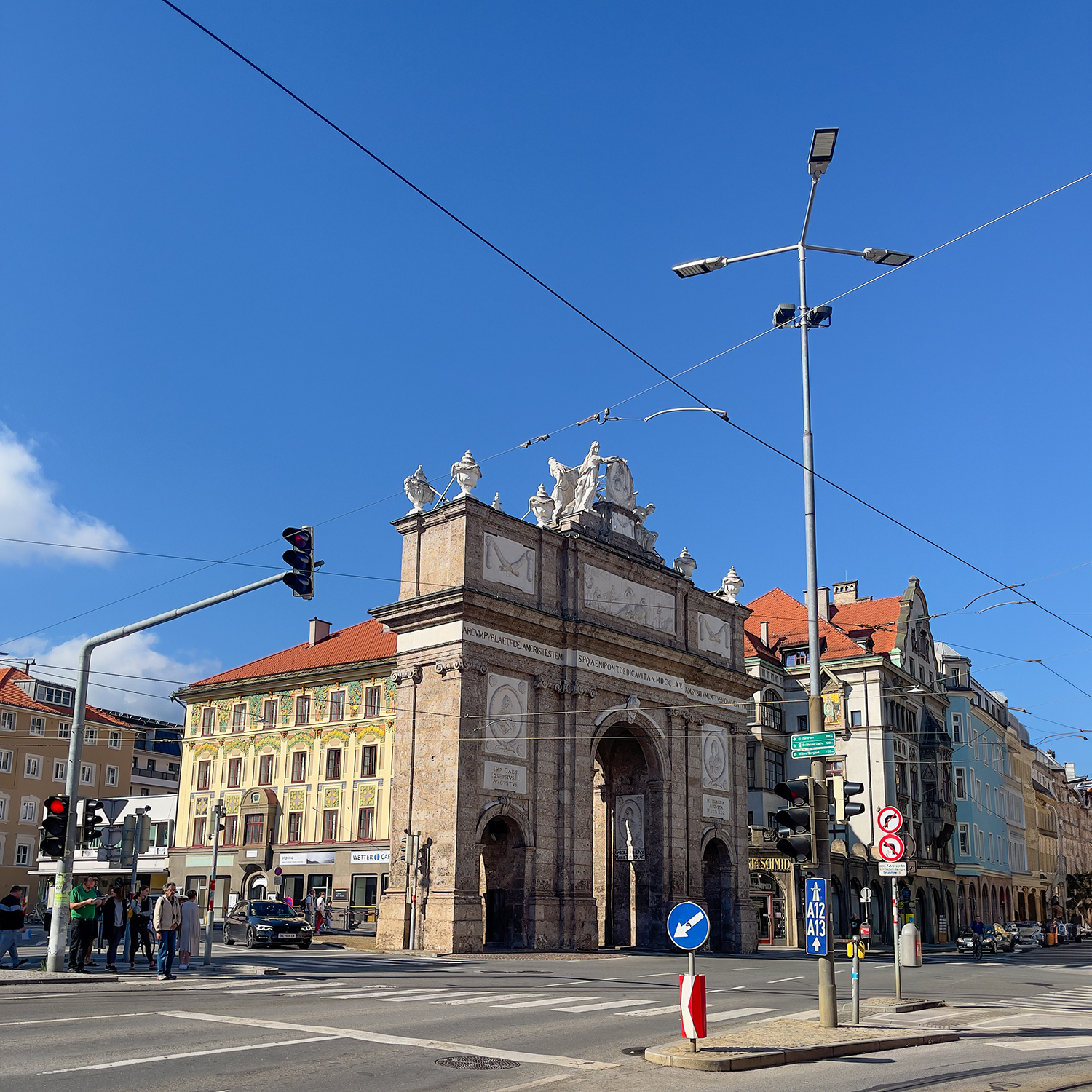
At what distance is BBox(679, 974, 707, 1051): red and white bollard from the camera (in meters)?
12.8

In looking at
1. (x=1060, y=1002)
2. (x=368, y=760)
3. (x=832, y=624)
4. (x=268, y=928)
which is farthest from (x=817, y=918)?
(x=832, y=624)

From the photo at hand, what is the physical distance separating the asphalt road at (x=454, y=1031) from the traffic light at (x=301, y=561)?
6492 mm

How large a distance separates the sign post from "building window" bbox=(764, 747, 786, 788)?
167ft

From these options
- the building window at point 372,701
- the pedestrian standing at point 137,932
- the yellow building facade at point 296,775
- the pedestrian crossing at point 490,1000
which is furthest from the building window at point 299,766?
the pedestrian crossing at point 490,1000

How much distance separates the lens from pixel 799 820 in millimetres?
15680

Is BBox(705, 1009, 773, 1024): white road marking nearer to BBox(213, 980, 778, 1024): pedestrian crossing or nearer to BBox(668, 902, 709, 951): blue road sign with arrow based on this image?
BBox(213, 980, 778, 1024): pedestrian crossing

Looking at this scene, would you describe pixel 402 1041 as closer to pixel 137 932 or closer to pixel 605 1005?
pixel 605 1005

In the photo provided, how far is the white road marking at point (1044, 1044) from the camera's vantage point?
15.0m

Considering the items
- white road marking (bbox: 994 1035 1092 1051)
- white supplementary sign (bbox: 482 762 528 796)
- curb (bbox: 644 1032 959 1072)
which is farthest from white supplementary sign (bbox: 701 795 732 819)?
curb (bbox: 644 1032 959 1072)

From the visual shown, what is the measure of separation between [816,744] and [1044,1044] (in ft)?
16.1

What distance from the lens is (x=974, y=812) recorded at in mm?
79875

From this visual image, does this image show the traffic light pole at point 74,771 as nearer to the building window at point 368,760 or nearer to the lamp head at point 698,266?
the lamp head at point 698,266

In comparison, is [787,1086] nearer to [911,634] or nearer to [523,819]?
[523,819]

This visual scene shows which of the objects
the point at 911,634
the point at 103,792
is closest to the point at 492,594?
the point at 911,634
